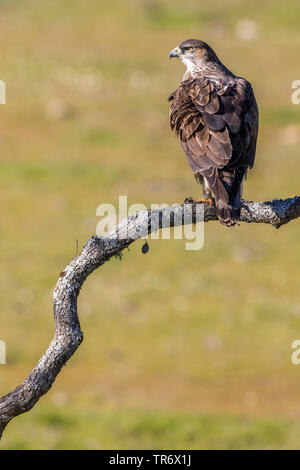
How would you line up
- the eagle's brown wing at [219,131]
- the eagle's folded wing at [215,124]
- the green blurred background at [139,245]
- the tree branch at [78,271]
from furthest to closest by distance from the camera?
1. the green blurred background at [139,245]
2. the eagle's folded wing at [215,124]
3. the eagle's brown wing at [219,131]
4. the tree branch at [78,271]

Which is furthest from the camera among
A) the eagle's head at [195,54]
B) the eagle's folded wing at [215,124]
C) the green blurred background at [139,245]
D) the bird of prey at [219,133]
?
the green blurred background at [139,245]

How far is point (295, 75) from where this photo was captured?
158 ft

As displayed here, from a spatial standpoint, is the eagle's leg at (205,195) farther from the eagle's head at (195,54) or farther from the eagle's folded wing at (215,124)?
the eagle's head at (195,54)

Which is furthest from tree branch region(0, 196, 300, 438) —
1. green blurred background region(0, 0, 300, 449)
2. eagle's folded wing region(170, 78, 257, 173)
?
green blurred background region(0, 0, 300, 449)

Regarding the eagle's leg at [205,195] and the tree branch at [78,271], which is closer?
the tree branch at [78,271]

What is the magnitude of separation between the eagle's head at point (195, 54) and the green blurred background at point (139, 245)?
9.37 meters

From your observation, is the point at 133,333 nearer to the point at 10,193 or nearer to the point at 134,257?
the point at 134,257

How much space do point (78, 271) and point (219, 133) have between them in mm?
2637

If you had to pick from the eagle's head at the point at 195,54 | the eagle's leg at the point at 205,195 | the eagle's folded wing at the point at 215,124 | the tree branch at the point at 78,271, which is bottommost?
the tree branch at the point at 78,271

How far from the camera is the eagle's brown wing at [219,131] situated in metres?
9.93

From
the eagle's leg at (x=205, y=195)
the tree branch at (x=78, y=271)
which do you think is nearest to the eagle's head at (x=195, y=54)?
the eagle's leg at (x=205, y=195)

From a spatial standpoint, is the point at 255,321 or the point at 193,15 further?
the point at 193,15

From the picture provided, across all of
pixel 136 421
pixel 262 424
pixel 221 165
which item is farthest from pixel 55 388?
pixel 221 165
